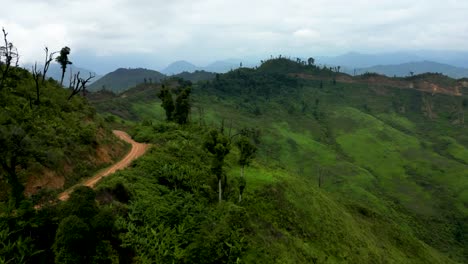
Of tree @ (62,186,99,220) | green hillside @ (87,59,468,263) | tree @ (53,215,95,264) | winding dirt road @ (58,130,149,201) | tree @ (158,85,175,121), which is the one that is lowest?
green hillside @ (87,59,468,263)

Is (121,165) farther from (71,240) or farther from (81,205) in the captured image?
(71,240)

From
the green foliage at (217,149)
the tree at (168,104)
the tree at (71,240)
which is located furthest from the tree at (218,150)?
the tree at (168,104)

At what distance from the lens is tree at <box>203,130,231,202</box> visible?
44666mm

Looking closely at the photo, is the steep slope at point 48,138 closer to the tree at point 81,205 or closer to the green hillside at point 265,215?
the tree at point 81,205

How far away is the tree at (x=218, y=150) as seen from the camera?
44.7 m

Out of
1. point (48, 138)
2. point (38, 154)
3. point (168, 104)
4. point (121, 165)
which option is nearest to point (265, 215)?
point (121, 165)

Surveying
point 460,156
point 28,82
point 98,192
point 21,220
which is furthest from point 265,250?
point 460,156

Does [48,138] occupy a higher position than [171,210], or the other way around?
[48,138]

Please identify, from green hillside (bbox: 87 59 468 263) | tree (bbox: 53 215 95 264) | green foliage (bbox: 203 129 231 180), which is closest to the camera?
tree (bbox: 53 215 95 264)

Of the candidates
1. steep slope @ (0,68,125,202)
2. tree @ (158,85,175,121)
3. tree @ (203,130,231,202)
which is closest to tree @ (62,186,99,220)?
steep slope @ (0,68,125,202)

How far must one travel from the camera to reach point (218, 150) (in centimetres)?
4516

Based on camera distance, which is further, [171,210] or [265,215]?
[265,215]

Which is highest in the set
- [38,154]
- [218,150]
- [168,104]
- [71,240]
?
[38,154]

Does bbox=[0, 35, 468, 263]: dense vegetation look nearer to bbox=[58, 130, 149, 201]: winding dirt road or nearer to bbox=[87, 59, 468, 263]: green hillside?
bbox=[87, 59, 468, 263]: green hillside
